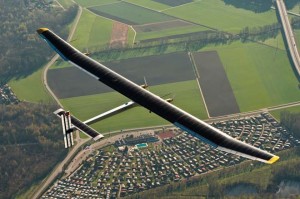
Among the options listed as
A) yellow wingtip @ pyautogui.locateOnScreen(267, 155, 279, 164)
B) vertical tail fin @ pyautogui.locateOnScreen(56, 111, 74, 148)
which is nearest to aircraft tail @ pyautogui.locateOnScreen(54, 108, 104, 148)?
vertical tail fin @ pyautogui.locateOnScreen(56, 111, 74, 148)

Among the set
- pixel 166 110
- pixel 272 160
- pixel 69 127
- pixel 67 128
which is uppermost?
pixel 166 110

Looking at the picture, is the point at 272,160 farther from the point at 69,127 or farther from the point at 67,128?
the point at 67,128

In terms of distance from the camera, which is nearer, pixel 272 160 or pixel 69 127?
pixel 272 160

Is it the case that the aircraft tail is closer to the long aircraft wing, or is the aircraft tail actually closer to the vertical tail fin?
the vertical tail fin

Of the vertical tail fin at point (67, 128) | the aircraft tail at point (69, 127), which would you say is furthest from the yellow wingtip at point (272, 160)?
the vertical tail fin at point (67, 128)

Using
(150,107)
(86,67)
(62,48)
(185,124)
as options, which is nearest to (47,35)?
(62,48)

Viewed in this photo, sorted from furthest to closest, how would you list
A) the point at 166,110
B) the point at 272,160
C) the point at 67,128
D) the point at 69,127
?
the point at 69,127
the point at 67,128
the point at 166,110
the point at 272,160

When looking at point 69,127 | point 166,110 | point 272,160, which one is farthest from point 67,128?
point 272,160

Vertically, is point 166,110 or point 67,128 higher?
point 166,110

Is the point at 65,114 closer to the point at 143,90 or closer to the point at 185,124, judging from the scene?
the point at 143,90
